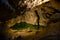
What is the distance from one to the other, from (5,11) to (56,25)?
2.56m

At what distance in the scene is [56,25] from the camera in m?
5.94

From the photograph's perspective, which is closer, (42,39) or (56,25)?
(42,39)

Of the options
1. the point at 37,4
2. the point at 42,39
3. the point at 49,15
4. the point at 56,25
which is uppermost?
the point at 37,4

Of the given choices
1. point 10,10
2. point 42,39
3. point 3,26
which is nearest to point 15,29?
point 3,26

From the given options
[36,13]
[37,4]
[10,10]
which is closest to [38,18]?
[36,13]

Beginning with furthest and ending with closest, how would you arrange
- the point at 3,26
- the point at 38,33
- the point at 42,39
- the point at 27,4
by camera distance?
1. the point at 27,4
2. the point at 3,26
3. the point at 38,33
4. the point at 42,39

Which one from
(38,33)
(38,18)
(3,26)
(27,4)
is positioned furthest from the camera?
(27,4)

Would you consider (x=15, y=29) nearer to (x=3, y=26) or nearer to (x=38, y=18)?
(x=3, y=26)

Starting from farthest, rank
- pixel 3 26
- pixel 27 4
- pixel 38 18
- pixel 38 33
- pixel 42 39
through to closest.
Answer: pixel 27 4 < pixel 38 18 < pixel 3 26 < pixel 38 33 < pixel 42 39

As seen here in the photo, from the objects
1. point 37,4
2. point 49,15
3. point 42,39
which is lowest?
point 42,39

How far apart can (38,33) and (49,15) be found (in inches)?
52.9

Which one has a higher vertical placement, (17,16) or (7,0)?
(7,0)

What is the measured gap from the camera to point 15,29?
20.8 ft

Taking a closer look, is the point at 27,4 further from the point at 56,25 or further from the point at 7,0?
the point at 56,25
